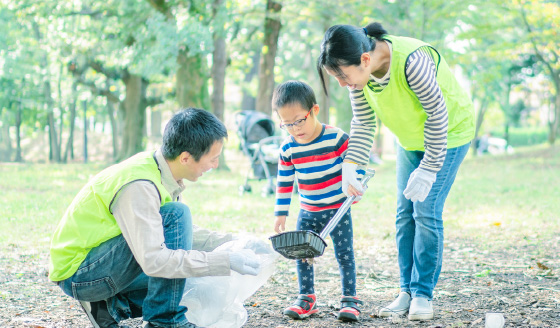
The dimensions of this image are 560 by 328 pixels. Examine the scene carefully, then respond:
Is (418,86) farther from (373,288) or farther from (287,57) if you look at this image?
(287,57)

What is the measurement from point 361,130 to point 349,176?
0.87 feet

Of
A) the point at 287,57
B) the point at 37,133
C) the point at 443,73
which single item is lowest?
the point at 37,133

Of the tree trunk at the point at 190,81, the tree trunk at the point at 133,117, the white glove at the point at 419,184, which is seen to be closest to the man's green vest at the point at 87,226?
the white glove at the point at 419,184

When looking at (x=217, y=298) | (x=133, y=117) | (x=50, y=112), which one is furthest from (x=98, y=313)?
(x=50, y=112)

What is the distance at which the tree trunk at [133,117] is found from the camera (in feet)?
54.1

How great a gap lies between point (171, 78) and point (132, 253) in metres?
17.2

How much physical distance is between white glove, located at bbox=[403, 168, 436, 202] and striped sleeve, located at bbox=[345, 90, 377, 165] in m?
0.27

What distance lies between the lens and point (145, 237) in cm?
219

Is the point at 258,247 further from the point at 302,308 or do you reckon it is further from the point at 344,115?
the point at 344,115

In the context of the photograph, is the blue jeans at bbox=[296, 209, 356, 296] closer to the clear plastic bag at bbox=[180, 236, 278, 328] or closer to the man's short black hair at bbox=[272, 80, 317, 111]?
the clear plastic bag at bbox=[180, 236, 278, 328]

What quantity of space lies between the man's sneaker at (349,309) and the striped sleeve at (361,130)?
689mm

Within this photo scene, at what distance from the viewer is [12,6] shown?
43.6 feet

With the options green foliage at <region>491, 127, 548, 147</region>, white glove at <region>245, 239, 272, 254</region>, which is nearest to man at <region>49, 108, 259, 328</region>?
white glove at <region>245, 239, 272, 254</region>

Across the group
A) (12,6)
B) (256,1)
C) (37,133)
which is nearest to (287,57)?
(256,1)
